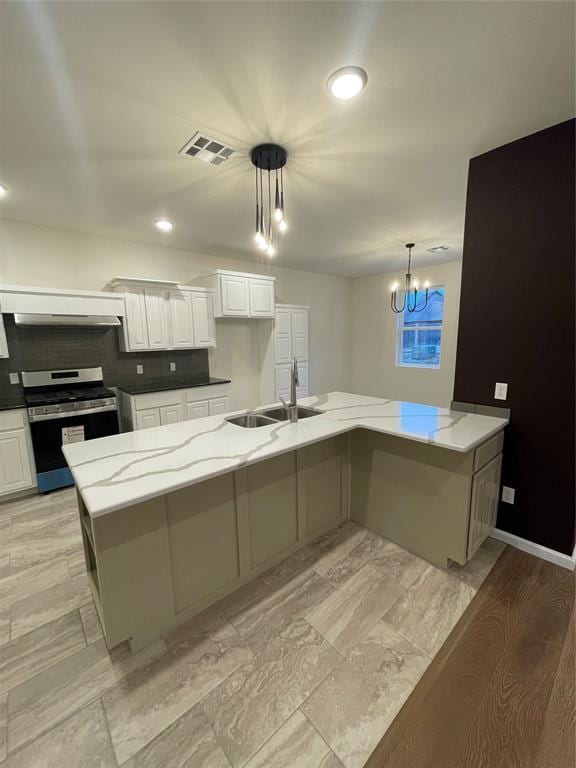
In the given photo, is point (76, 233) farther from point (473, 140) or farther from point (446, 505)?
point (446, 505)

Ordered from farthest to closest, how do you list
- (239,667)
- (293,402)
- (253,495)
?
(293,402), (253,495), (239,667)

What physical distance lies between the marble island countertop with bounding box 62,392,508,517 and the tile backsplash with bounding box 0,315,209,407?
2.07 m

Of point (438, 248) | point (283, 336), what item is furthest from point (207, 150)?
point (438, 248)

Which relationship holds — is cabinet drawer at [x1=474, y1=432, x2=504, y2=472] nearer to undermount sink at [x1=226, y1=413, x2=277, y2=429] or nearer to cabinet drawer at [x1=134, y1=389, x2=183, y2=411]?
undermount sink at [x1=226, y1=413, x2=277, y2=429]

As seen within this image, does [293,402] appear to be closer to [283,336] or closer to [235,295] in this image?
[235,295]

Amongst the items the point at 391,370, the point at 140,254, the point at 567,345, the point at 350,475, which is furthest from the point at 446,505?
the point at 391,370

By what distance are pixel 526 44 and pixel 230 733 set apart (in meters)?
3.05

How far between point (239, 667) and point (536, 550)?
2039 millimetres

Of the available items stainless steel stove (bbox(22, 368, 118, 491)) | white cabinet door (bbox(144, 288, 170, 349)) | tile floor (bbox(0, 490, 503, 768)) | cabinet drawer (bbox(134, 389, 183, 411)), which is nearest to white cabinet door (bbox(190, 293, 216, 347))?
white cabinet door (bbox(144, 288, 170, 349))

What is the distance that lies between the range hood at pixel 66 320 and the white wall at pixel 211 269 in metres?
→ 0.50

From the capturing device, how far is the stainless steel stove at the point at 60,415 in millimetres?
2986

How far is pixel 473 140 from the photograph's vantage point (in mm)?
2008

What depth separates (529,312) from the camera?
2051 mm

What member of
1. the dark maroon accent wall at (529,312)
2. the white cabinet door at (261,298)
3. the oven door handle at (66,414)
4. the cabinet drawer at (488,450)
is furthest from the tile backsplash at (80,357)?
the cabinet drawer at (488,450)
